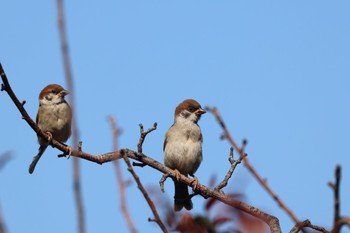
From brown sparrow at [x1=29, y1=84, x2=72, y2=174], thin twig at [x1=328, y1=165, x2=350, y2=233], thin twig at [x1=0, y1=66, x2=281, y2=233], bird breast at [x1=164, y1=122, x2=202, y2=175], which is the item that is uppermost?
brown sparrow at [x1=29, y1=84, x2=72, y2=174]

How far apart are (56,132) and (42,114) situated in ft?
1.10

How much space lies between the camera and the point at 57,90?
8258mm

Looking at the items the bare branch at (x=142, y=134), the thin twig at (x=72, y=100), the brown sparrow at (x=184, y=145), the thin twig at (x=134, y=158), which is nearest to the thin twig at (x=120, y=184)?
the thin twig at (x=72, y=100)

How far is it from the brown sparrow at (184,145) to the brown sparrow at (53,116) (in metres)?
1.40

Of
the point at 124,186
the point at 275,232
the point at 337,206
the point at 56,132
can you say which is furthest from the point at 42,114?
the point at 337,206

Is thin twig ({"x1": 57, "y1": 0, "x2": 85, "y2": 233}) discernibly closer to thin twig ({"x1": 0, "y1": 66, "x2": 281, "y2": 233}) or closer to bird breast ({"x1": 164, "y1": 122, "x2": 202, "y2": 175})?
thin twig ({"x1": 0, "y1": 66, "x2": 281, "y2": 233})

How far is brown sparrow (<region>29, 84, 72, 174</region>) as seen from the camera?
7.85m

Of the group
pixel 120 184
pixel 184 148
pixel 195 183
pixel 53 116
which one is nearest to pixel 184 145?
pixel 184 148

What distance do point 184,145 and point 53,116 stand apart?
185cm

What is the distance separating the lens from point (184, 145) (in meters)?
7.45

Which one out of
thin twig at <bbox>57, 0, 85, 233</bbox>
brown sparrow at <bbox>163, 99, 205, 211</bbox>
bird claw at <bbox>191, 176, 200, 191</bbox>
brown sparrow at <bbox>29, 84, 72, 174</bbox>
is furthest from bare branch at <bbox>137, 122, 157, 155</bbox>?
thin twig at <bbox>57, 0, 85, 233</bbox>

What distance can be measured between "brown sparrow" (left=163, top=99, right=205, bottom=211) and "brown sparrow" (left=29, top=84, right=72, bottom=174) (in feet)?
4.59

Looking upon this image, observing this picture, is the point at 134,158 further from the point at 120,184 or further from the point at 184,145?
the point at 120,184

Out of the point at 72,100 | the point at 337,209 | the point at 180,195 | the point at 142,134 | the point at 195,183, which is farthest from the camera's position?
the point at 180,195
